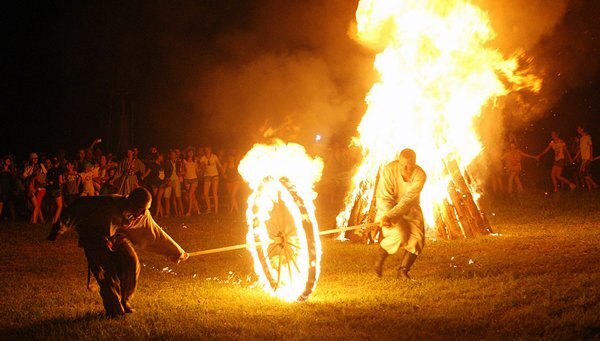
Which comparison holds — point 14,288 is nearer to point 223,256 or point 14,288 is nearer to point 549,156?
point 223,256

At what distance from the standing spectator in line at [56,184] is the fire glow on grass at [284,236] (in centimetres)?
888

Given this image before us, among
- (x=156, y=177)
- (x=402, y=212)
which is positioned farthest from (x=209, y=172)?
(x=402, y=212)

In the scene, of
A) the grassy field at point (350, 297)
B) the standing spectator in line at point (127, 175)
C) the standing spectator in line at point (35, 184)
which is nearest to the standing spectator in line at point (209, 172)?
the standing spectator in line at point (127, 175)

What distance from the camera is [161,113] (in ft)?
105

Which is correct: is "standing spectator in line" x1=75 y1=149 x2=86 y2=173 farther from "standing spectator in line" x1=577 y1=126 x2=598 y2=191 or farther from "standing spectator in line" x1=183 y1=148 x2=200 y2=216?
"standing spectator in line" x1=577 y1=126 x2=598 y2=191

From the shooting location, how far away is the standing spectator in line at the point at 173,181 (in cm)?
1773

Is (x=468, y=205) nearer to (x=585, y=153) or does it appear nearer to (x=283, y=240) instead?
(x=283, y=240)

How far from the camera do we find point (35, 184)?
16.9 m

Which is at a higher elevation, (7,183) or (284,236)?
(7,183)

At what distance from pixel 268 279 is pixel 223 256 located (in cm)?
341

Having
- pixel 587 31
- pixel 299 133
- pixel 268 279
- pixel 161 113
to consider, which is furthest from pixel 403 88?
pixel 161 113

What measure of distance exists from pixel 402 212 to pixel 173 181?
33.6 ft

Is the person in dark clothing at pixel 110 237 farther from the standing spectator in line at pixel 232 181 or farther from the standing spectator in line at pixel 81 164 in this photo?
the standing spectator in line at pixel 232 181

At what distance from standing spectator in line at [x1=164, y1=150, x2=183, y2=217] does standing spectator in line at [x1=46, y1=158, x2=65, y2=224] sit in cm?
266
